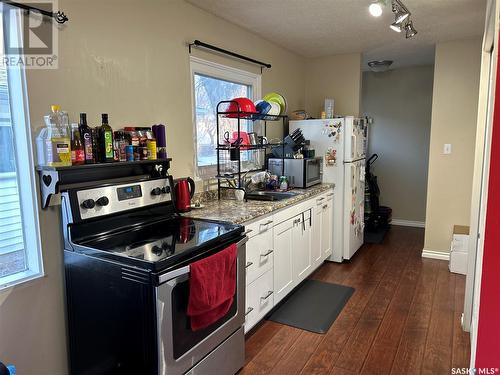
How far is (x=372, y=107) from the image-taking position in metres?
5.66

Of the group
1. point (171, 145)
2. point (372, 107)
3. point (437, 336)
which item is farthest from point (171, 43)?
point (372, 107)

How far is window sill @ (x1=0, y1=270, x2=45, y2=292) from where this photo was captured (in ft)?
5.28

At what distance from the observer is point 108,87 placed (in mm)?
2055

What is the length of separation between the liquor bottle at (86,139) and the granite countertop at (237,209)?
0.74 metres

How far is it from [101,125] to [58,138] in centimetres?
29

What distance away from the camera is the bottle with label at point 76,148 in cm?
174

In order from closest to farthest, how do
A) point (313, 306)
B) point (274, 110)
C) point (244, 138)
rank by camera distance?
point (313, 306)
point (244, 138)
point (274, 110)

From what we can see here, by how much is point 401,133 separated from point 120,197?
473 cm

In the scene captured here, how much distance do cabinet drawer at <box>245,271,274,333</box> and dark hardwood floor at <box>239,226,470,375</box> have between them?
152 millimetres

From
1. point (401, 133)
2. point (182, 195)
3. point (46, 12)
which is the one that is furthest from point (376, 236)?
point (46, 12)

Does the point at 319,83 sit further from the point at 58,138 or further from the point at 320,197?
the point at 58,138

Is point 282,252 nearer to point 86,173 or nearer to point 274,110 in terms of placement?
point 274,110

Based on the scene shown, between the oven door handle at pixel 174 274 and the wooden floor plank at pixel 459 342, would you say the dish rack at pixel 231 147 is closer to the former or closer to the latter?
the oven door handle at pixel 174 274

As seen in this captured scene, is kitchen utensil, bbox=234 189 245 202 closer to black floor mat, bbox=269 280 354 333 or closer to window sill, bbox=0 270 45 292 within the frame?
black floor mat, bbox=269 280 354 333
